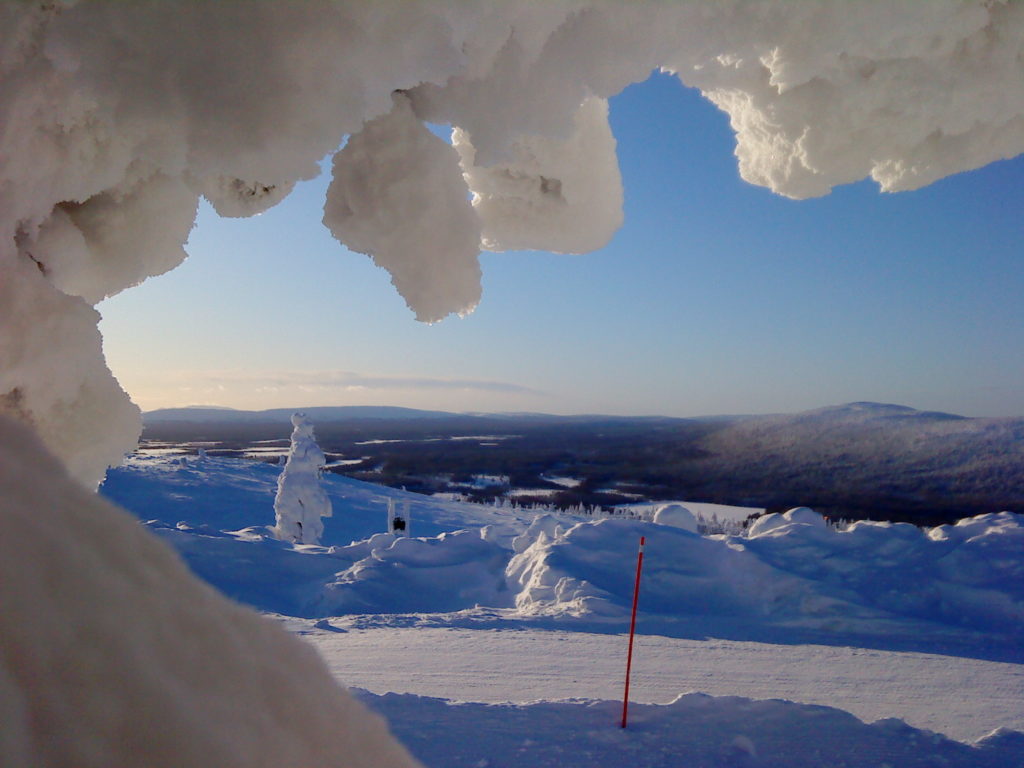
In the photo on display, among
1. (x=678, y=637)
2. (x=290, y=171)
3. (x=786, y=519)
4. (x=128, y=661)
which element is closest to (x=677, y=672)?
(x=678, y=637)

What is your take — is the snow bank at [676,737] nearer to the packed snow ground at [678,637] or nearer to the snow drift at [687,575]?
the packed snow ground at [678,637]

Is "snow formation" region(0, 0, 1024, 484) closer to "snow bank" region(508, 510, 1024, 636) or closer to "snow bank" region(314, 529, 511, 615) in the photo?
"snow bank" region(508, 510, 1024, 636)

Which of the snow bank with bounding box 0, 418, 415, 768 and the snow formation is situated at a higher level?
the snow formation

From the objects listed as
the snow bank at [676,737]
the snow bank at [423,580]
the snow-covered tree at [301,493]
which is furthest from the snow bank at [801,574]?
the snow-covered tree at [301,493]

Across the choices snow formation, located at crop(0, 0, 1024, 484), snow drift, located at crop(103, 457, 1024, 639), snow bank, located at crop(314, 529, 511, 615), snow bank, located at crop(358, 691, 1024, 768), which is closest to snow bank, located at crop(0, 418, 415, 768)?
snow formation, located at crop(0, 0, 1024, 484)

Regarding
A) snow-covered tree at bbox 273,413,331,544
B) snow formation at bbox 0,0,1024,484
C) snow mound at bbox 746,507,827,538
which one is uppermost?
snow formation at bbox 0,0,1024,484

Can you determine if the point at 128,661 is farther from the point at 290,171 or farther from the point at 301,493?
the point at 301,493

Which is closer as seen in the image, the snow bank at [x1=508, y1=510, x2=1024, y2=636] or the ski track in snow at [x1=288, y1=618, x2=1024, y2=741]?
the ski track in snow at [x1=288, y1=618, x2=1024, y2=741]
